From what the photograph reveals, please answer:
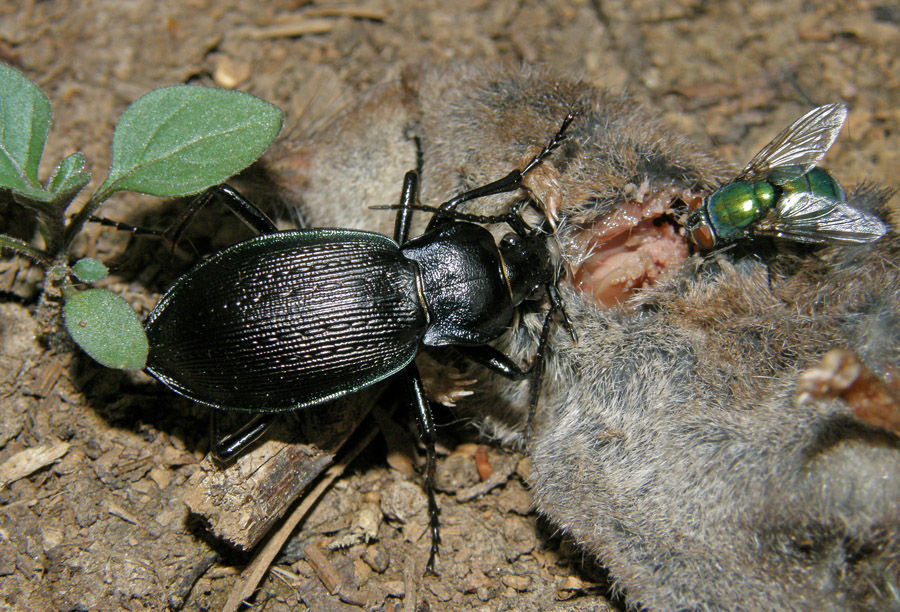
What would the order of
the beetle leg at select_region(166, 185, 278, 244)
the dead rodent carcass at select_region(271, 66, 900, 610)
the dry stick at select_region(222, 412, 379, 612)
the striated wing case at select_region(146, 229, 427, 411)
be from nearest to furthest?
the dead rodent carcass at select_region(271, 66, 900, 610) < the striated wing case at select_region(146, 229, 427, 411) < the dry stick at select_region(222, 412, 379, 612) < the beetle leg at select_region(166, 185, 278, 244)

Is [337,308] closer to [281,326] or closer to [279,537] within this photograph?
[281,326]

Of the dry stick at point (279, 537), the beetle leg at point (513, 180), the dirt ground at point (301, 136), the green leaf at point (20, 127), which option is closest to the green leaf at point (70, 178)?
the green leaf at point (20, 127)

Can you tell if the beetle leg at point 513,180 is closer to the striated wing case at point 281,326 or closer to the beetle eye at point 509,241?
the beetle eye at point 509,241

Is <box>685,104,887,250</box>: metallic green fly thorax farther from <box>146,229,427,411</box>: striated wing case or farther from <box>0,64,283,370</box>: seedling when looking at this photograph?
<box>0,64,283,370</box>: seedling

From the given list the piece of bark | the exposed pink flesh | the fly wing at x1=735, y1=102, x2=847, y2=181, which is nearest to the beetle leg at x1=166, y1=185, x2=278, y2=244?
the piece of bark

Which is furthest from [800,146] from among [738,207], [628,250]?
[628,250]

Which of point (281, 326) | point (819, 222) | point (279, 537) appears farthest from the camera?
point (279, 537)

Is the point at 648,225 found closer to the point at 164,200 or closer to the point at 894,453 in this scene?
the point at 894,453
